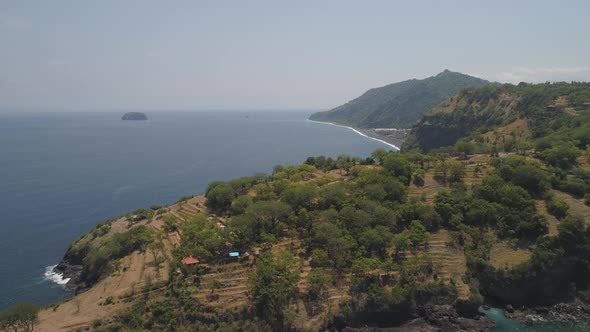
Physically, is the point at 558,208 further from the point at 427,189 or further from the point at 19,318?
the point at 19,318

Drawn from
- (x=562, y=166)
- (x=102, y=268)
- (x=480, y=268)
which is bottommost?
(x=102, y=268)

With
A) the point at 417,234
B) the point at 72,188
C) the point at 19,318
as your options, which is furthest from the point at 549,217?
the point at 72,188

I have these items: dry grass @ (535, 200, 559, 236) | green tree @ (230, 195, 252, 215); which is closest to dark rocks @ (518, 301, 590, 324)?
dry grass @ (535, 200, 559, 236)

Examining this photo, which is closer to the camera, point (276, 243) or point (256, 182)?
point (276, 243)

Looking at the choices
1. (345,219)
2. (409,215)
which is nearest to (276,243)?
(345,219)

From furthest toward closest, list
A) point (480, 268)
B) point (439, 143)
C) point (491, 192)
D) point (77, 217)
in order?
point (439, 143) → point (77, 217) → point (491, 192) → point (480, 268)

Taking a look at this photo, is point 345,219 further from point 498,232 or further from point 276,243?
point 498,232

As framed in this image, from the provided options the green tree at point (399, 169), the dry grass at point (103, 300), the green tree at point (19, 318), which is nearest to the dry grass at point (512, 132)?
the green tree at point (399, 169)
